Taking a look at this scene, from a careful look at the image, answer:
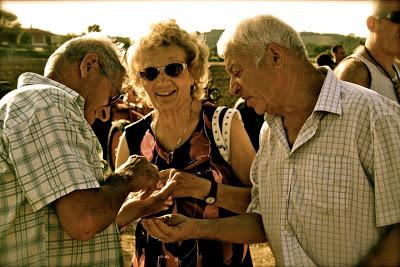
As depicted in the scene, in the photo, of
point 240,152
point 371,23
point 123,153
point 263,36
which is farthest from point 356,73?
point 123,153

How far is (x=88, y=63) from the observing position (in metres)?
2.55

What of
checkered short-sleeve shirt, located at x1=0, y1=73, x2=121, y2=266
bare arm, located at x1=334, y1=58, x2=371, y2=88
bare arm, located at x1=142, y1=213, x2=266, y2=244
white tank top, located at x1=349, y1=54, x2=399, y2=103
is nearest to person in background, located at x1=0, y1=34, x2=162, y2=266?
checkered short-sleeve shirt, located at x1=0, y1=73, x2=121, y2=266

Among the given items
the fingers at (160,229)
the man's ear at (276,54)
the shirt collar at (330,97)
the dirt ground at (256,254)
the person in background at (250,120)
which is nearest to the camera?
the shirt collar at (330,97)

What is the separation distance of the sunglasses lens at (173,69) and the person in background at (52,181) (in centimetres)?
77

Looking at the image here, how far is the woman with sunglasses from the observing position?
294cm

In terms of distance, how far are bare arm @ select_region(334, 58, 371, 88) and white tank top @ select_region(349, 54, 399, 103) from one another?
1.0 inches

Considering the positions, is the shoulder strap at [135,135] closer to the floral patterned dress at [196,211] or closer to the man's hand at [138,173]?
the floral patterned dress at [196,211]

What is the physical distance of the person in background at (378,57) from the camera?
331 cm

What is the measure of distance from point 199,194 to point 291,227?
661mm

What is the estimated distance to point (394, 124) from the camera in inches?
84.3

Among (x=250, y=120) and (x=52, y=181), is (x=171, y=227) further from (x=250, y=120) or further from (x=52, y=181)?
(x=250, y=120)

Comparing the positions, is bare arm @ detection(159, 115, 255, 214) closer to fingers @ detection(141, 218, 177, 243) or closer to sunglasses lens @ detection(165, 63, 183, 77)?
fingers @ detection(141, 218, 177, 243)

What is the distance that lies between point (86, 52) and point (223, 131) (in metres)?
0.90

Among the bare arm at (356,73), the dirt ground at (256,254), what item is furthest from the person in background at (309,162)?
the dirt ground at (256,254)
